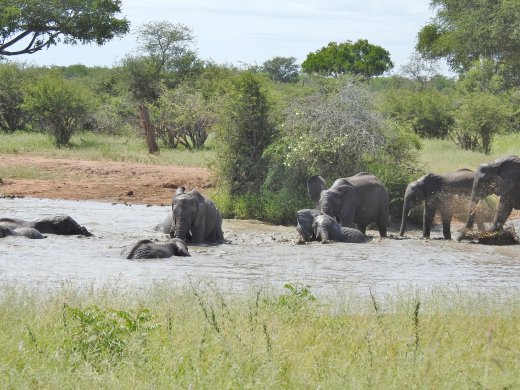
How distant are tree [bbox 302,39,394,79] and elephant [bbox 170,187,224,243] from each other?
57.9 m

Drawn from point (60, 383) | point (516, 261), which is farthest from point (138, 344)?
point (516, 261)

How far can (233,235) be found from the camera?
1689 centimetres

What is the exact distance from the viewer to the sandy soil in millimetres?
23031

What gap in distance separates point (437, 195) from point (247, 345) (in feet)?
38.9

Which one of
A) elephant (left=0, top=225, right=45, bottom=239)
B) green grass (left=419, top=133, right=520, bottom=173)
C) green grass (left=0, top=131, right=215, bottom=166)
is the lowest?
elephant (left=0, top=225, right=45, bottom=239)

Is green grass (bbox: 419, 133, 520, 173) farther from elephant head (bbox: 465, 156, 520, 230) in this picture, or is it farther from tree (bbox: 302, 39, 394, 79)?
tree (bbox: 302, 39, 394, 79)

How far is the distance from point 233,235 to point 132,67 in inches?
1268

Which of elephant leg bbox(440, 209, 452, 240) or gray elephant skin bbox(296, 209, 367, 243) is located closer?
gray elephant skin bbox(296, 209, 367, 243)

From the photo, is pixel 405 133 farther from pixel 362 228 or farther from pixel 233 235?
pixel 233 235

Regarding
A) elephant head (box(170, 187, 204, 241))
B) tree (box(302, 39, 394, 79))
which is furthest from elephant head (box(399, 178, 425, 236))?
tree (box(302, 39, 394, 79))

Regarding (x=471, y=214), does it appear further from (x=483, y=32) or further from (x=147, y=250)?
(x=483, y=32)

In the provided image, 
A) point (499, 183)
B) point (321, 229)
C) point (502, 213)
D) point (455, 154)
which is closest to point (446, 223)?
point (502, 213)

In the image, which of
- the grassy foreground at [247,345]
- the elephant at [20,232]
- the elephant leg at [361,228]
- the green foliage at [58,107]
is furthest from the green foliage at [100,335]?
the green foliage at [58,107]

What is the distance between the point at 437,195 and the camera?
17703 mm
